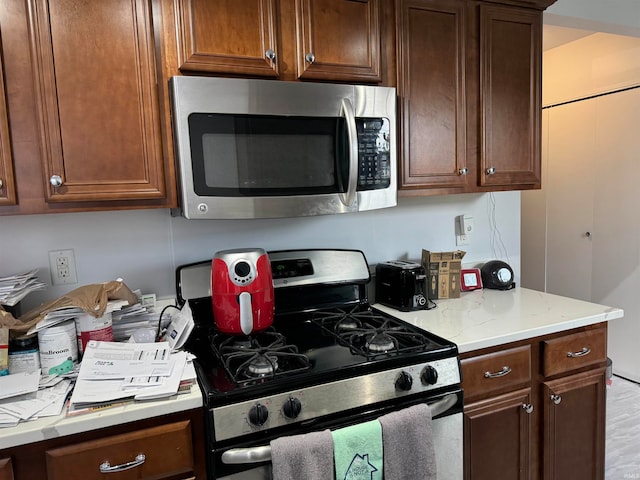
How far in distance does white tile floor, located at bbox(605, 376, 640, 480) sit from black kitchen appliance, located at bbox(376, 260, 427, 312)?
1295 mm

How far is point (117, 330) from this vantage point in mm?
1421

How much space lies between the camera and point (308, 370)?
1232mm

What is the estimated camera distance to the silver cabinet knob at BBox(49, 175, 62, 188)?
4.09 feet

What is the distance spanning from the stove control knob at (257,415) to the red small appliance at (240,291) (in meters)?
0.33

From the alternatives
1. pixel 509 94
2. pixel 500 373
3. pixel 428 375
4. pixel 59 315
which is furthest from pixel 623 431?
pixel 59 315

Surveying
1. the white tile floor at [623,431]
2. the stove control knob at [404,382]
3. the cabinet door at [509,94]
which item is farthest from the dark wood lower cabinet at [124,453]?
the white tile floor at [623,431]

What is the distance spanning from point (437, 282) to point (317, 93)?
38.6 inches

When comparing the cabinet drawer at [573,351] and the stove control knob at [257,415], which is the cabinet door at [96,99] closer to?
the stove control knob at [257,415]

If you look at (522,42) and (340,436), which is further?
(522,42)

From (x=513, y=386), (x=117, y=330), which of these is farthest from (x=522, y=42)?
(x=117, y=330)

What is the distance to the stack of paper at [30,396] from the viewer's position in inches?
40.7

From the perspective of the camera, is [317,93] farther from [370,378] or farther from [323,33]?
[370,378]

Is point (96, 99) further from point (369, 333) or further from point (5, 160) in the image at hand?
point (369, 333)

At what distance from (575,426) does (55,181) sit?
6.43 ft
